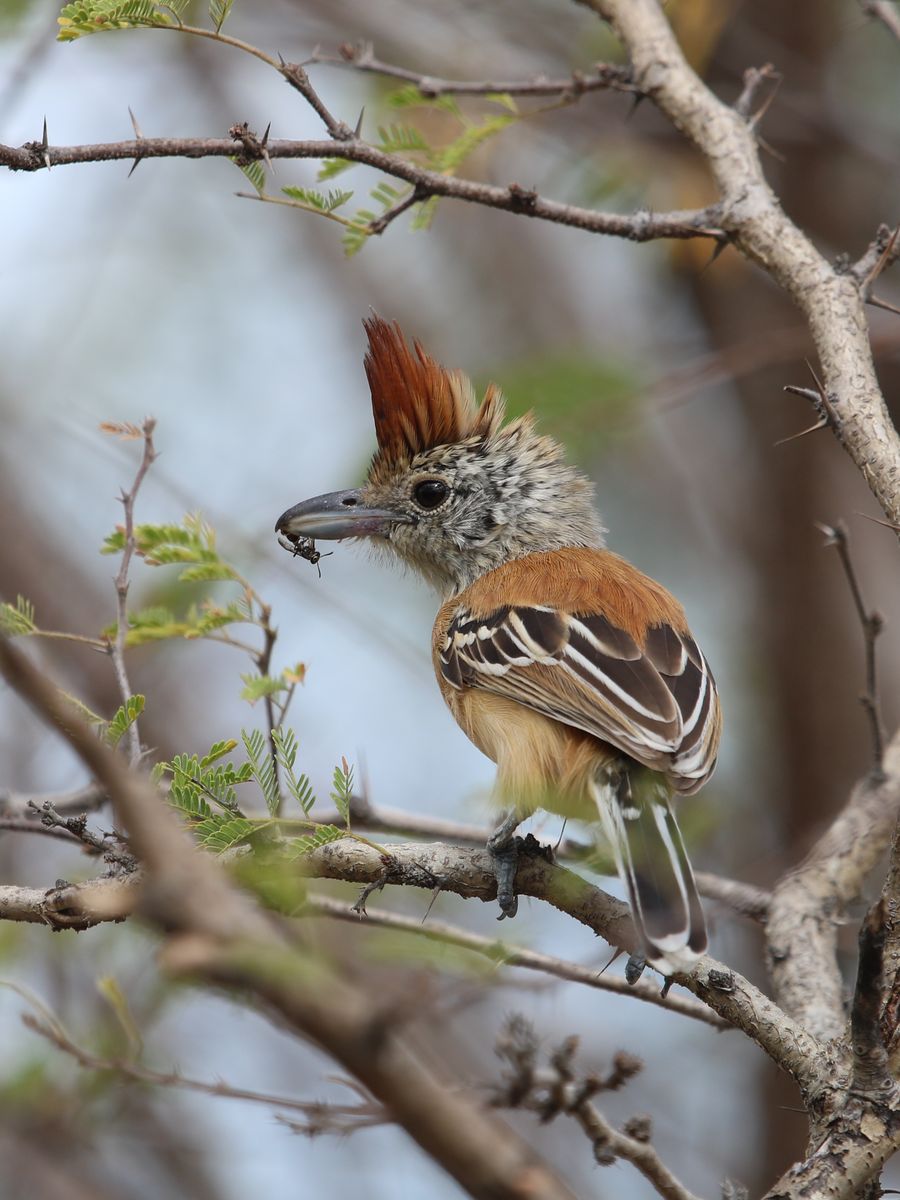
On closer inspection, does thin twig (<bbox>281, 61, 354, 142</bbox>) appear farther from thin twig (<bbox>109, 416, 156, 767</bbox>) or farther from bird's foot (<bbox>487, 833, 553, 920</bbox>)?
bird's foot (<bbox>487, 833, 553, 920</bbox>)

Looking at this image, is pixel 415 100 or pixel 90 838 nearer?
pixel 90 838

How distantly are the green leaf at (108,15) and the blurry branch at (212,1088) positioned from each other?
105 inches

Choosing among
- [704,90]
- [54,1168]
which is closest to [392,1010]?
[704,90]

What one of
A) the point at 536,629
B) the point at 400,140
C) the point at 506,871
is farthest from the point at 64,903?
the point at 400,140

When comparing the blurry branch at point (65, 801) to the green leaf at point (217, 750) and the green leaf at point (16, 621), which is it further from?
the green leaf at point (217, 750)

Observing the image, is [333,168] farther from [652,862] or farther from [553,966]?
[553,966]

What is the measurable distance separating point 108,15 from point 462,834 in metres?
2.63

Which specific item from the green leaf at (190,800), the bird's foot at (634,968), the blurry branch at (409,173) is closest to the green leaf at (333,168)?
the blurry branch at (409,173)

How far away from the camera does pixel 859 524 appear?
347 inches

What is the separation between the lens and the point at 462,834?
14.2 feet

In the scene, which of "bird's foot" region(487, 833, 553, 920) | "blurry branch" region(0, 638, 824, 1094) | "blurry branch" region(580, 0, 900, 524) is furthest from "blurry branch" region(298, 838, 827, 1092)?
"blurry branch" region(0, 638, 824, 1094)

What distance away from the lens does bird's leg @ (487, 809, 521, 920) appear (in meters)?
3.38

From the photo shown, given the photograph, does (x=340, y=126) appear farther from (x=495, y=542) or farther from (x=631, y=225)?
(x=495, y=542)

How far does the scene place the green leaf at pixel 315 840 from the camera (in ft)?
9.65
